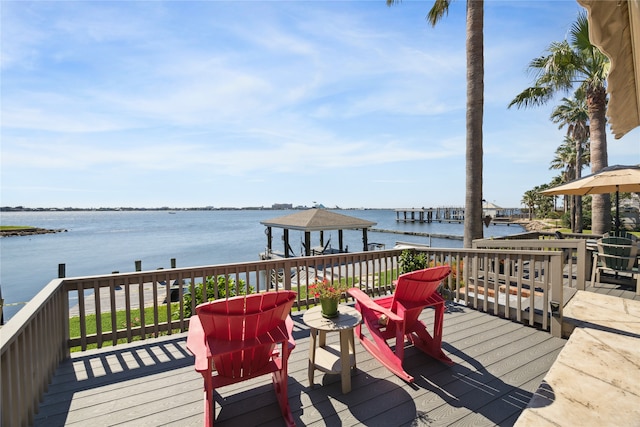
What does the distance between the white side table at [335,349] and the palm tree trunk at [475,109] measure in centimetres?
504

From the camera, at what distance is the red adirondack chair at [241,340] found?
2061mm

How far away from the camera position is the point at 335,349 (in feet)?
9.87

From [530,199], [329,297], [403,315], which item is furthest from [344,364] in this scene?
[530,199]

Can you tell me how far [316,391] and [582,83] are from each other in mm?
13158

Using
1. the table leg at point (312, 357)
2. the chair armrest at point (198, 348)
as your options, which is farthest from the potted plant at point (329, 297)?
the chair armrest at point (198, 348)

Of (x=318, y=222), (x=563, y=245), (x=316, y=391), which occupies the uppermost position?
(x=318, y=222)

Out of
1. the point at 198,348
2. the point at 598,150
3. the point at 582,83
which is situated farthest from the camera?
the point at 582,83

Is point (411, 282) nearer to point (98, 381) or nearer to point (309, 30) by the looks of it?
point (98, 381)

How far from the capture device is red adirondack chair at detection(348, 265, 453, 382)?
2.80 m

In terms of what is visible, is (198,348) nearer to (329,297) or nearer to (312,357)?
(312,357)

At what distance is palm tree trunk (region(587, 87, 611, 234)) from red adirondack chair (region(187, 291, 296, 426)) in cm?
1144

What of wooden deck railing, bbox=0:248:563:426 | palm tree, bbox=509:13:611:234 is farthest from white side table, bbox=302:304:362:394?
palm tree, bbox=509:13:611:234

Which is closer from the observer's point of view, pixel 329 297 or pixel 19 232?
pixel 329 297

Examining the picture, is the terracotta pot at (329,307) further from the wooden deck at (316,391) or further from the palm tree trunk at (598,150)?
the palm tree trunk at (598,150)
